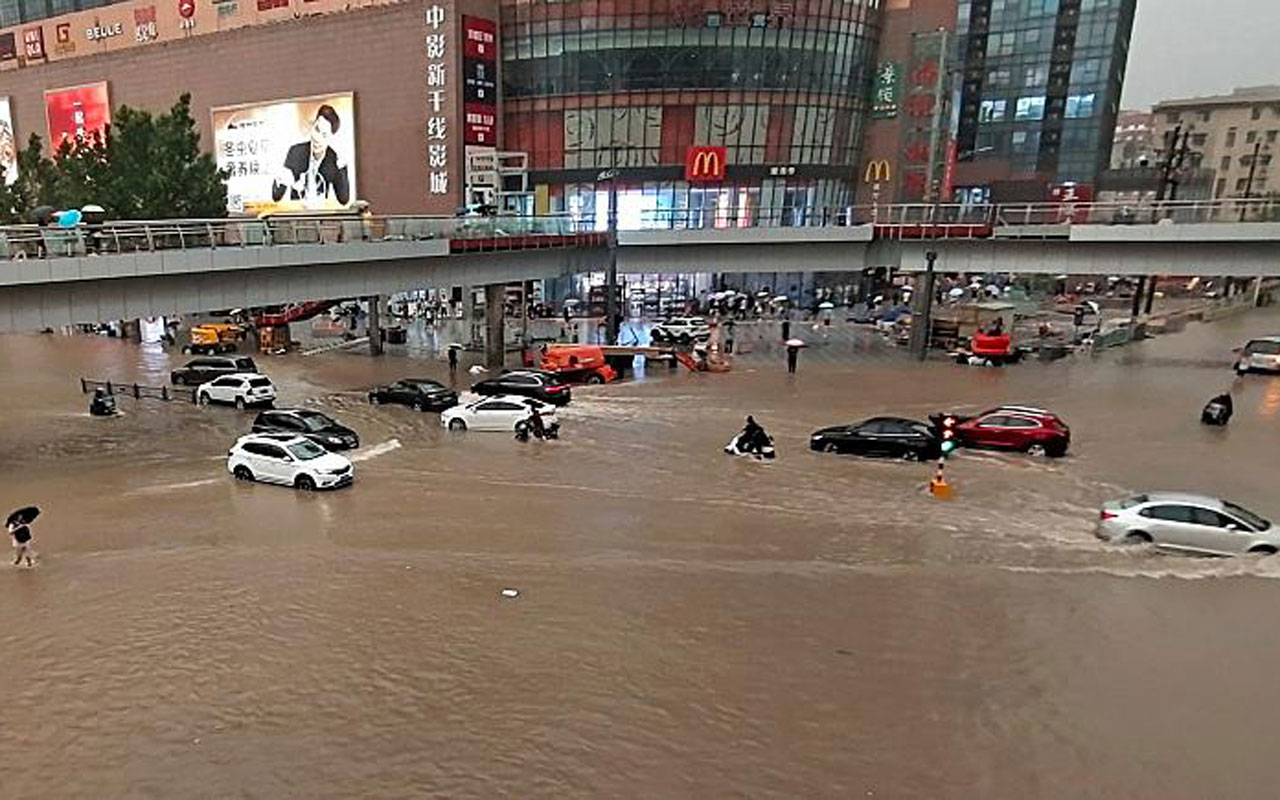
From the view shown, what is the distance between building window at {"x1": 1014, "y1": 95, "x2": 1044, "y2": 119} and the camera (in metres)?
92.2

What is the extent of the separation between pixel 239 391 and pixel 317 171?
131ft

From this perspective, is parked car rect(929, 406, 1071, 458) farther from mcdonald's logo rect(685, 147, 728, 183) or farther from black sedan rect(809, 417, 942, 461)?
mcdonald's logo rect(685, 147, 728, 183)

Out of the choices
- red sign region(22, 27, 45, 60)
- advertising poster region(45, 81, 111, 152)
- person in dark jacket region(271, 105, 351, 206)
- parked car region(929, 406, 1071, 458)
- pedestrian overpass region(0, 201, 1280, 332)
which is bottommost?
parked car region(929, 406, 1071, 458)

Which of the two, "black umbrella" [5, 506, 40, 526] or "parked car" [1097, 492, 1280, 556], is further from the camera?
"parked car" [1097, 492, 1280, 556]

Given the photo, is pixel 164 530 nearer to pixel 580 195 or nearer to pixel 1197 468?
pixel 1197 468

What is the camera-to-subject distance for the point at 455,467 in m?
23.5

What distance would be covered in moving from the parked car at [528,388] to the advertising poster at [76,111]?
70551mm

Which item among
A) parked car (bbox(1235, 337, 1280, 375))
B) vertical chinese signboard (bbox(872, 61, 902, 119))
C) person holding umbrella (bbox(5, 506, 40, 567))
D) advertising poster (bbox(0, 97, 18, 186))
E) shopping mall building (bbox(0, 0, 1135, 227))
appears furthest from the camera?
advertising poster (bbox(0, 97, 18, 186))

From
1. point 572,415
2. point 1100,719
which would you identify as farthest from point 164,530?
point 1100,719

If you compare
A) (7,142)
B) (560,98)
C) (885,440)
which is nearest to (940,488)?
(885,440)

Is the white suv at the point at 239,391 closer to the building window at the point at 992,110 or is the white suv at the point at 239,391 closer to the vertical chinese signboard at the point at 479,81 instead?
the vertical chinese signboard at the point at 479,81

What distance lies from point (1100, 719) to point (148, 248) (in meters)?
26.7

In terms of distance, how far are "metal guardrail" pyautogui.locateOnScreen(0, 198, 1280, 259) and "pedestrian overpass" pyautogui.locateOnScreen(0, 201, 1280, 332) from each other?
5cm

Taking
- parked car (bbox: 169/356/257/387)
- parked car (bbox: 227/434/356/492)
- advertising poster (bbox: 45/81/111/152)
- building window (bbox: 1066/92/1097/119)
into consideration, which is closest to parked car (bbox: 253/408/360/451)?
parked car (bbox: 227/434/356/492)
